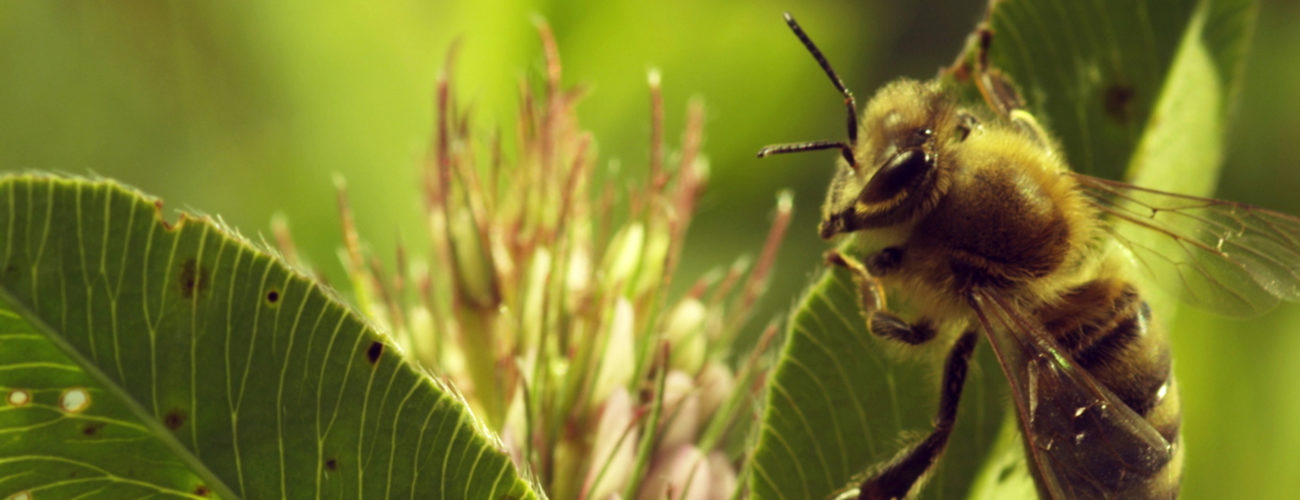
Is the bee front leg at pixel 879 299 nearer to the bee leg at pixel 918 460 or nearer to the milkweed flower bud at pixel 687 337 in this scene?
the bee leg at pixel 918 460

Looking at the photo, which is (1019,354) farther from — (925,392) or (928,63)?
(928,63)

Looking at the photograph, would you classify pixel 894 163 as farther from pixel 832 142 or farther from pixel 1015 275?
pixel 1015 275

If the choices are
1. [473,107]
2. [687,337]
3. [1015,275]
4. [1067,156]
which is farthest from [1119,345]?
[473,107]

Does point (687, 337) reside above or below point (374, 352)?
above

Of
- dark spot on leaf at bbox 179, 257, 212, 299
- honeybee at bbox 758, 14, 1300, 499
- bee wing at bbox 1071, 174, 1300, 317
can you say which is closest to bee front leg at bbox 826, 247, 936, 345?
honeybee at bbox 758, 14, 1300, 499

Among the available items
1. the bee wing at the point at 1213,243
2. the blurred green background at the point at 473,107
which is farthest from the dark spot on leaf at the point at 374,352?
the blurred green background at the point at 473,107
